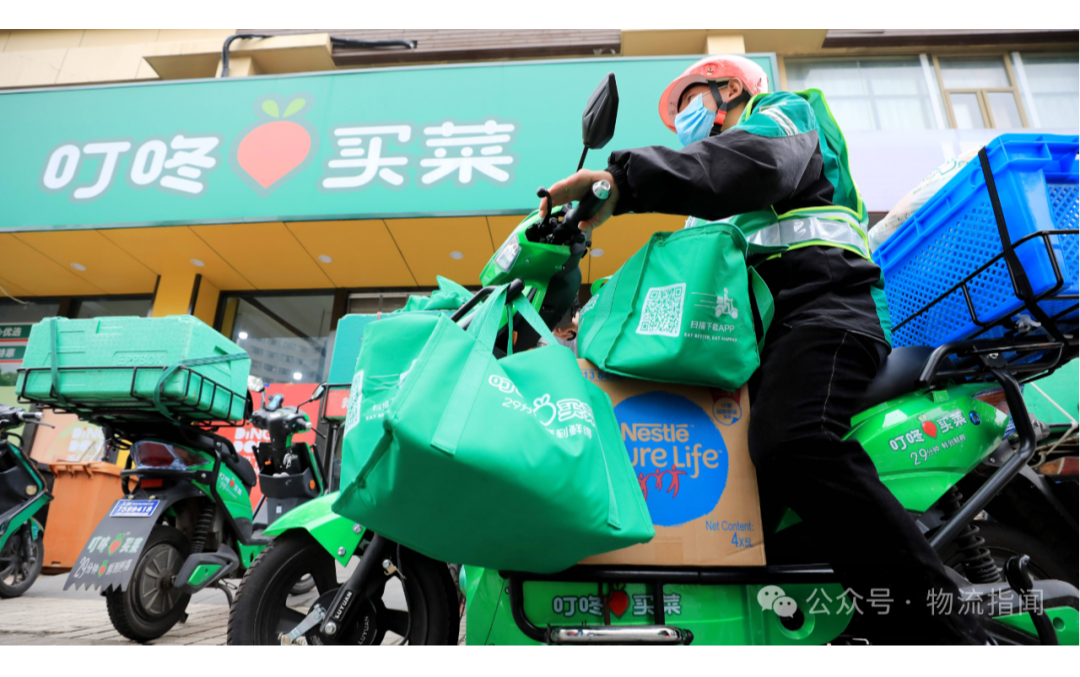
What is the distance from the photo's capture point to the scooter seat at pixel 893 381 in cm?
139

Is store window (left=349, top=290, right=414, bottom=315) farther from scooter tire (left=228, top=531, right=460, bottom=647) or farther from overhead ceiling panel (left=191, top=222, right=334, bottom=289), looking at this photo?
scooter tire (left=228, top=531, right=460, bottom=647)

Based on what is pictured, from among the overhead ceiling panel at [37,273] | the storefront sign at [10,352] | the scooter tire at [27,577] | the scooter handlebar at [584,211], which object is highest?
the overhead ceiling panel at [37,273]

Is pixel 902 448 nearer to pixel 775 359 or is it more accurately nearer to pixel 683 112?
pixel 775 359

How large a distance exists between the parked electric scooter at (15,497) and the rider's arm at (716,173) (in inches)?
143

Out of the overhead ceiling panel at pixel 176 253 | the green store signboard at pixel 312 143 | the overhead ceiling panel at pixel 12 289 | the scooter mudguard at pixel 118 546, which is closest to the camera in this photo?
the scooter mudguard at pixel 118 546

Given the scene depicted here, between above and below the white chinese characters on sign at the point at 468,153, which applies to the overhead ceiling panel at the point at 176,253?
below

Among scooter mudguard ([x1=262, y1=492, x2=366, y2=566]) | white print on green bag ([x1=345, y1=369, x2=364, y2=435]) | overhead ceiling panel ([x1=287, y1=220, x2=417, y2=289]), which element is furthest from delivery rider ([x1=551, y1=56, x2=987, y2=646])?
overhead ceiling panel ([x1=287, y1=220, x2=417, y2=289])

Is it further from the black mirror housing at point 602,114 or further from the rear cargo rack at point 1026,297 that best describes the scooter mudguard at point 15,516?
the rear cargo rack at point 1026,297

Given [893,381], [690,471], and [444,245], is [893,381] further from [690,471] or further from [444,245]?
[444,245]

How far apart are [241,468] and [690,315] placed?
3.11 m

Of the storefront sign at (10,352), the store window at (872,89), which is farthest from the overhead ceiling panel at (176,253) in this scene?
the store window at (872,89)

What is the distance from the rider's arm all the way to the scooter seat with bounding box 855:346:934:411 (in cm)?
54

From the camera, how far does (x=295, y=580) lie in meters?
1.54

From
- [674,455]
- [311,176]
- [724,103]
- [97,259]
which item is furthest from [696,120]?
[97,259]
